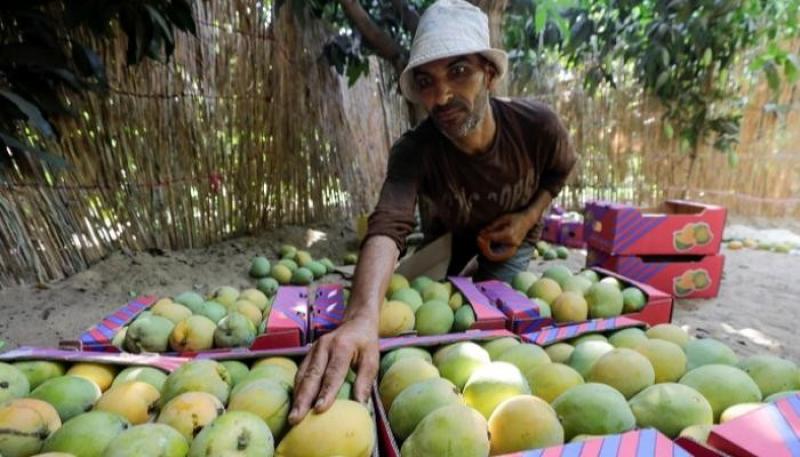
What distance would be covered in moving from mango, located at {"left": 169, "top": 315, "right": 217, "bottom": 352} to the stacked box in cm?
279

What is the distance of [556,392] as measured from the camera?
3.69 ft

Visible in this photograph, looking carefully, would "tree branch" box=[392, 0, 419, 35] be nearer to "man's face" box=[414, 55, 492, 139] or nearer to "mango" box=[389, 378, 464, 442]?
"man's face" box=[414, 55, 492, 139]

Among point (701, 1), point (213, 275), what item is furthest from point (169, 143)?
point (701, 1)

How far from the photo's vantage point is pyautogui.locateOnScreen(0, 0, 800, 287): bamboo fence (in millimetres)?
3038

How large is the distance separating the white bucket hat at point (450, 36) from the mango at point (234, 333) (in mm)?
1290

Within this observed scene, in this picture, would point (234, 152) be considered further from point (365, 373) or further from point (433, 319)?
point (365, 373)

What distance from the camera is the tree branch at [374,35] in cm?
348

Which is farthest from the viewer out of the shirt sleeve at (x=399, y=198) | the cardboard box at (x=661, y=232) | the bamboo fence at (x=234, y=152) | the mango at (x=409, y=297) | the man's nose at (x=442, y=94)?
the cardboard box at (x=661, y=232)

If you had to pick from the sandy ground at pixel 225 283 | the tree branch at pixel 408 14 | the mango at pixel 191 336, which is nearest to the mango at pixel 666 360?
the mango at pixel 191 336

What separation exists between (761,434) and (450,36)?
5.78ft

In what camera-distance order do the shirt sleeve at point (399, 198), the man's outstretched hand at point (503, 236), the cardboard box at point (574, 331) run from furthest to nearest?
the man's outstretched hand at point (503, 236) < the shirt sleeve at point (399, 198) < the cardboard box at point (574, 331)

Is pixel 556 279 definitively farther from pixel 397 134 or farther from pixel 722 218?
pixel 397 134

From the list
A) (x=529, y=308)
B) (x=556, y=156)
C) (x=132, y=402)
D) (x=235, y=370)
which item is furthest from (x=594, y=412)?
(x=556, y=156)

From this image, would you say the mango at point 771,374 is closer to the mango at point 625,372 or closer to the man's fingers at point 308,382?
the mango at point 625,372
